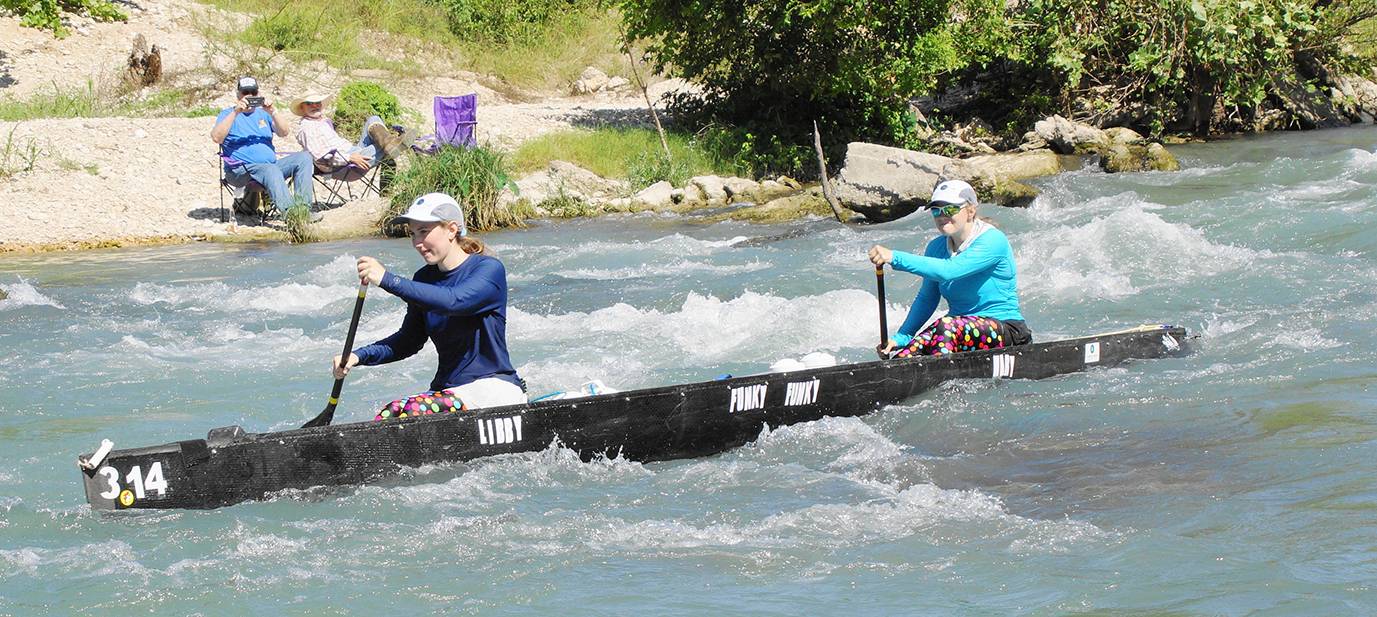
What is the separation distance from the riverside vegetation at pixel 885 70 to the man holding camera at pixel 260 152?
2704 mm

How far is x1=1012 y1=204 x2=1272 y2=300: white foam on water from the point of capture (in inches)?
453

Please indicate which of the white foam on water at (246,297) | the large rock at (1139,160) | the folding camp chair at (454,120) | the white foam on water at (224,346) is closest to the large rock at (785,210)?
the folding camp chair at (454,120)

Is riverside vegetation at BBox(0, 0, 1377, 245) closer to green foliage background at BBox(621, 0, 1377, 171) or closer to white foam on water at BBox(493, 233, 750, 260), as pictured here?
green foliage background at BBox(621, 0, 1377, 171)

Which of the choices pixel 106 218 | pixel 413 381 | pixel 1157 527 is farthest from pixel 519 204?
pixel 1157 527

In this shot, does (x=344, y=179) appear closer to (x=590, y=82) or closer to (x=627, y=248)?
(x=627, y=248)

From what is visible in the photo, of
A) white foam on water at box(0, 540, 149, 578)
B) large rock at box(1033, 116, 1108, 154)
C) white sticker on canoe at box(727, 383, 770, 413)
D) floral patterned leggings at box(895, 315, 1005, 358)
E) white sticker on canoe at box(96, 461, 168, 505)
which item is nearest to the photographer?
white foam on water at box(0, 540, 149, 578)

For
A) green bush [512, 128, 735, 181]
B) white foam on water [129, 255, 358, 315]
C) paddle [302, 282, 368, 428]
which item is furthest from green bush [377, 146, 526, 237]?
paddle [302, 282, 368, 428]

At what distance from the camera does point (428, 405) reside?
627cm

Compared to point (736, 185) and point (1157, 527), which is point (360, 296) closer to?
point (1157, 527)

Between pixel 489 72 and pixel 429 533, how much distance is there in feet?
63.8

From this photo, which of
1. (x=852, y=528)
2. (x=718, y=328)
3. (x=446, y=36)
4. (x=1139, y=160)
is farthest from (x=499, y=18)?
(x=852, y=528)

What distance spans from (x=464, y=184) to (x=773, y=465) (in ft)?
33.1

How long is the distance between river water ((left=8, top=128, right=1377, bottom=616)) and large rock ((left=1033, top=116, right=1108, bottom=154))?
7.00 m

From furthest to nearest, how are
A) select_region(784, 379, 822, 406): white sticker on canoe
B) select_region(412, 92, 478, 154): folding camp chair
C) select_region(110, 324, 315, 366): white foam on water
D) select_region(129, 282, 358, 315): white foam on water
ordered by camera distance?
1. select_region(412, 92, 478, 154): folding camp chair
2. select_region(129, 282, 358, 315): white foam on water
3. select_region(110, 324, 315, 366): white foam on water
4. select_region(784, 379, 822, 406): white sticker on canoe
